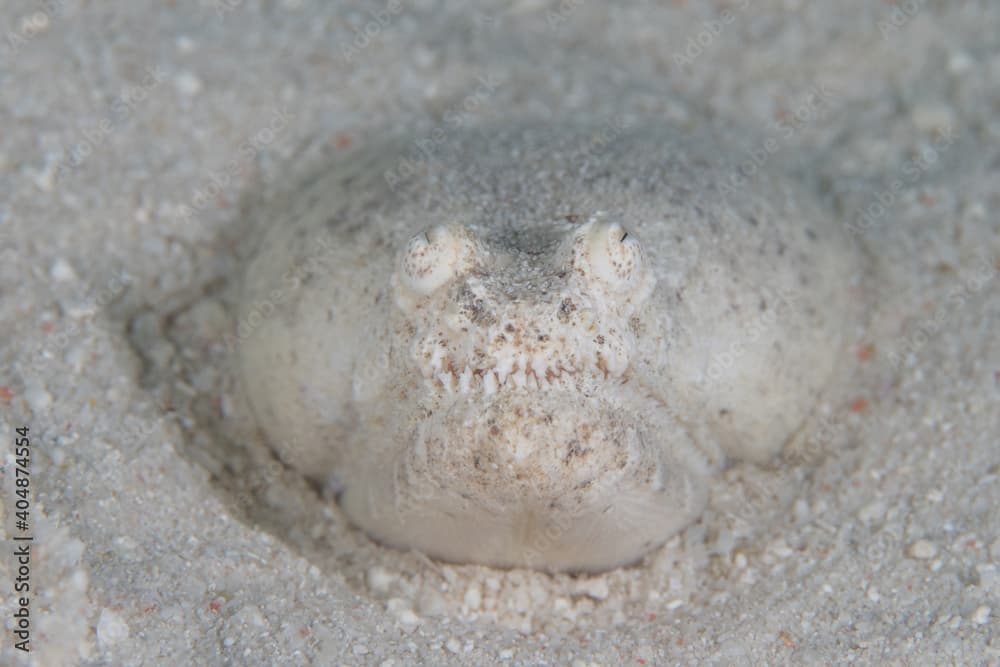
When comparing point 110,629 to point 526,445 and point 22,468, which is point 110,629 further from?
point 526,445

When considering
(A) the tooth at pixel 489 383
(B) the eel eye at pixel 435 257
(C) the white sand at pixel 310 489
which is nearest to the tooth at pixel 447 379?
(A) the tooth at pixel 489 383

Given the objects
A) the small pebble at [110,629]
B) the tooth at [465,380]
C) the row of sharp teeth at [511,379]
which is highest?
the row of sharp teeth at [511,379]

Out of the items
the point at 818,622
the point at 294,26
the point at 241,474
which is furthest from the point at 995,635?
the point at 294,26

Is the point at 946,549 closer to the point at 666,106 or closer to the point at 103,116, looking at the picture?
the point at 666,106

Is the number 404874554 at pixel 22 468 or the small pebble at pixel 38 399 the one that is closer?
the number 404874554 at pixel 22 468

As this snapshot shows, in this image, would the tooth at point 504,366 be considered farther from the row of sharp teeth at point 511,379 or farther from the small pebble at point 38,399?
the small pebble at point 38,399

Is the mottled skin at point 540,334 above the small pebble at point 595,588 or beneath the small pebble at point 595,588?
above

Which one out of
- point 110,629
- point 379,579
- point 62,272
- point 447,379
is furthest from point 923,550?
point 62,272
